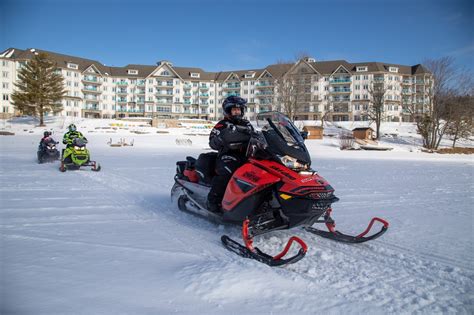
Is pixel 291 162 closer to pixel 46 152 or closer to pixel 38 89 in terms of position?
pixel 46 152

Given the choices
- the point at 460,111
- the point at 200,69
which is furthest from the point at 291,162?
the point at 200,69

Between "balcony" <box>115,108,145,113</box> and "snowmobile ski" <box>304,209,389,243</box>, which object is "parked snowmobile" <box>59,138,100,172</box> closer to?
"snowmobile ski" <box>304,209,389,243</box>

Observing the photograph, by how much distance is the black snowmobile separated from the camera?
11.8 meters

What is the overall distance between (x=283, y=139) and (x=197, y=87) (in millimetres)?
78625

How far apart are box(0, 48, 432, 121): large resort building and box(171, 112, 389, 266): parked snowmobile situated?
193 ft

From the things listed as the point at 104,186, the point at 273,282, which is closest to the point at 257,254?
the point at 273,282

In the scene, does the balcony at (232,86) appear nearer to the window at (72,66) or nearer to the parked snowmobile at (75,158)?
the window at (72,66)

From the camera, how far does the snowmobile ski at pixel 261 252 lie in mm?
2889

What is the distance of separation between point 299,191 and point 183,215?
247 centimetres

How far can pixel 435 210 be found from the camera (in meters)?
5.45

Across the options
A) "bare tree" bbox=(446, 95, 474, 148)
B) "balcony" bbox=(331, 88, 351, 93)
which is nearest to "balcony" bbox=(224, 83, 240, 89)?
"balcony" bbox=(331, 88, 351, 93)

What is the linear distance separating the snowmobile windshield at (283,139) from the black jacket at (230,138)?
30cm

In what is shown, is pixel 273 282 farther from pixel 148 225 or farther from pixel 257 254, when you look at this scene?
pixel 148 225

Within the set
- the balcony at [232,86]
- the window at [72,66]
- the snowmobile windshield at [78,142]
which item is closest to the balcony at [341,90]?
the balcony at [232,86]
